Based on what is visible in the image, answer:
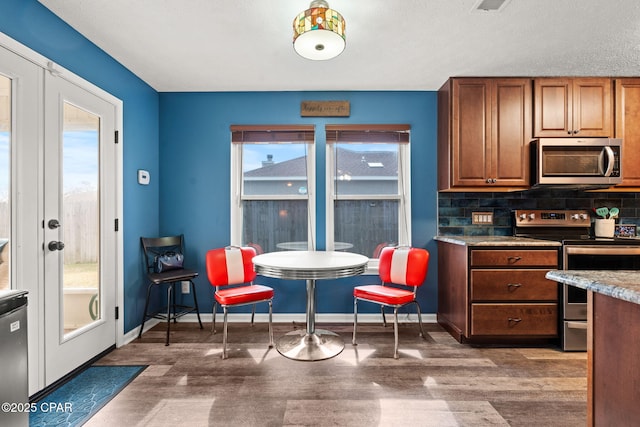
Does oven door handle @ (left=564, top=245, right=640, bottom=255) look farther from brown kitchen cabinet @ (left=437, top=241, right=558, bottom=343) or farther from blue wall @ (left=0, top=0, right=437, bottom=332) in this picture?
blue wall @ (left=0, top=0, right=437, bottom=332)

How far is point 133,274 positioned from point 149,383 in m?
1.08

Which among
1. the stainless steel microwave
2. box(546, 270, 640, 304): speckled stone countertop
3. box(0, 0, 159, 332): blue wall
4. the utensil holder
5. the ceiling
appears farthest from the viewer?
the utensil holder

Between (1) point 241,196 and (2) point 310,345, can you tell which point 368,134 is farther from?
(2) point 310,345

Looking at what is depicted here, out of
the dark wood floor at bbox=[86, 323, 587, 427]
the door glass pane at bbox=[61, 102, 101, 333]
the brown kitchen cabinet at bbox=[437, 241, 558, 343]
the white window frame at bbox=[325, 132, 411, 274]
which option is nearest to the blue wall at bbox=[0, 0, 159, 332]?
the door glass pane at bbox=[61, 102, 101, 333]

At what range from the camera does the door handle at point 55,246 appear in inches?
76.9

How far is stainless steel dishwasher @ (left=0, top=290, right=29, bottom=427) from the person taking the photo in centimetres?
125

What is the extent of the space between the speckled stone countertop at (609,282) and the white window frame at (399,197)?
205 centimetres

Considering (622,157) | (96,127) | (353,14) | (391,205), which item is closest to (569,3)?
(353,14)

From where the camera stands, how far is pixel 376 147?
3.27 meters

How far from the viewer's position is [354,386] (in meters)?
2.01

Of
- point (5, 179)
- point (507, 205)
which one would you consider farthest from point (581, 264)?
point (5, 179)

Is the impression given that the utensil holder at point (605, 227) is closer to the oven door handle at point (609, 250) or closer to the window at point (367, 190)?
the oven door handle at point (609, 250)

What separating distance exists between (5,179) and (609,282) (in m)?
2.79

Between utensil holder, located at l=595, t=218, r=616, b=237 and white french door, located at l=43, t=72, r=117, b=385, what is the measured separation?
4.50m
